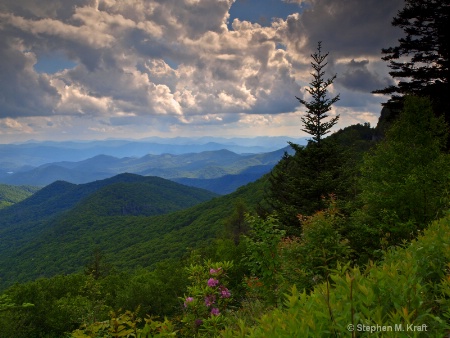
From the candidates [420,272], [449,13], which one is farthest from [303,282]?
[449,13]

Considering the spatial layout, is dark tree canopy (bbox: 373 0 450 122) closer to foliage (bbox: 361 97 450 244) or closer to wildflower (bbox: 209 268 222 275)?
foliage (bbox: 361 97 450 244)

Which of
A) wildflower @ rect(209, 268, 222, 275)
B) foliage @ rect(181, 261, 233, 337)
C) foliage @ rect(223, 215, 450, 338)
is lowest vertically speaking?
Answer: foliage @ rect(181, 261, 233, 337)

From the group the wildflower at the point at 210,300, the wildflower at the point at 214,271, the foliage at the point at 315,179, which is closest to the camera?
the wildflower at the point at 210,300

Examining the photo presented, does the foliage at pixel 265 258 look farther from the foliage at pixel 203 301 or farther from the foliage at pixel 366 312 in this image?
the foliage at pixel 366 312

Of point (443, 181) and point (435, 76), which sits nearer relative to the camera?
point (443, 181)

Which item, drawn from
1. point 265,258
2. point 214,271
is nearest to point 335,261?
point 265,258

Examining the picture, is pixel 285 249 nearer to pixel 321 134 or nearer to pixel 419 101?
pixel 419 101

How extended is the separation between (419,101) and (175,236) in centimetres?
16078

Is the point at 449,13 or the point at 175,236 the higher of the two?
the point at 449,13

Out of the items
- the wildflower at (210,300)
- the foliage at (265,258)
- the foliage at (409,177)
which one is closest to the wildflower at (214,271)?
the wildflower at (210,300)

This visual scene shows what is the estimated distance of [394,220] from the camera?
11.5m

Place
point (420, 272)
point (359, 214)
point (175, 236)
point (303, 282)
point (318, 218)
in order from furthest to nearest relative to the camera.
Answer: point (175, 236) < point (359, 214) < point (318, 218) < point (303, 282) < point (420, 272)

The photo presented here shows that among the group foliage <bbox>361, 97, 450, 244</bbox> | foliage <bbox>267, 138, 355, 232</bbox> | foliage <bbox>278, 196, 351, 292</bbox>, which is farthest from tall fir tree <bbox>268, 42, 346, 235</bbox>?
foliage <bbox>278, 196, 351, 292</bbox>

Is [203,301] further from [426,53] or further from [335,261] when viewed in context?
[426,53]
